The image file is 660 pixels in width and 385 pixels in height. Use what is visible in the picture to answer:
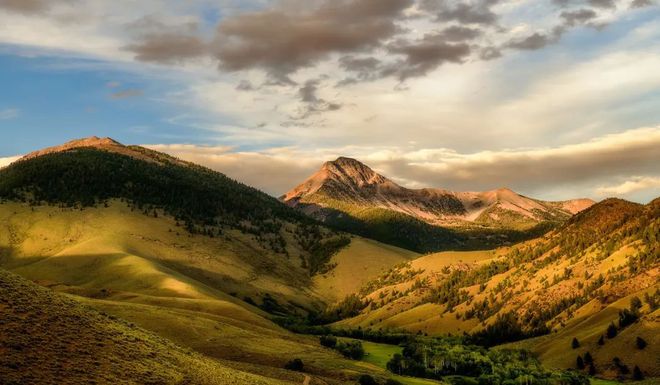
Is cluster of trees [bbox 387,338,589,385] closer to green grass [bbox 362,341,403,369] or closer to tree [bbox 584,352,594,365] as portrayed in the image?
green grass [bbox 362,341,403,369]

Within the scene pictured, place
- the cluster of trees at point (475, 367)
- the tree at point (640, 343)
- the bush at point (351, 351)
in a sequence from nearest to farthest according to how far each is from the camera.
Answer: the cluster of trees at point (475, 367), the tree at point (640, 343), the bush at point (351, 351)

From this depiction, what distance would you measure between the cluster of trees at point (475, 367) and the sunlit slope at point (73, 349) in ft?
294

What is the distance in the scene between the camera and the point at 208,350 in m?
93.6

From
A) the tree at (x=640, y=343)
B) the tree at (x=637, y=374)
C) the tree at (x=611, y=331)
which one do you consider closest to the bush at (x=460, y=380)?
the tree at (x=637, y=374)

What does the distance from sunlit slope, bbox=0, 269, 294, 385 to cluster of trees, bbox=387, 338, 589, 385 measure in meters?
89.5

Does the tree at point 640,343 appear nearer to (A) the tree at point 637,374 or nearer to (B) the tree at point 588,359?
(A) the tree at point 637,374

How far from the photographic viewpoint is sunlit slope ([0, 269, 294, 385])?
41594mm

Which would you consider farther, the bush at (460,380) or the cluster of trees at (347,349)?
the cluster of trees at (347,349)

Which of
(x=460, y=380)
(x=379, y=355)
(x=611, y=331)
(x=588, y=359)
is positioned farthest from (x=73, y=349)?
(x=611, y=331)

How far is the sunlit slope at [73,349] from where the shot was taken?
41.6 m

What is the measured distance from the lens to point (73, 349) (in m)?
46.6

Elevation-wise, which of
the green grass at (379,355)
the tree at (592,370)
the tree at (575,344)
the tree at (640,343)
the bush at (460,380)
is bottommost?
the green grass at (379,355)

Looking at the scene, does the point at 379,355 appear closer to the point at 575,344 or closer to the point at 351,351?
the point at 351,351

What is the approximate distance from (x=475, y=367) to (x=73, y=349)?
132 m
